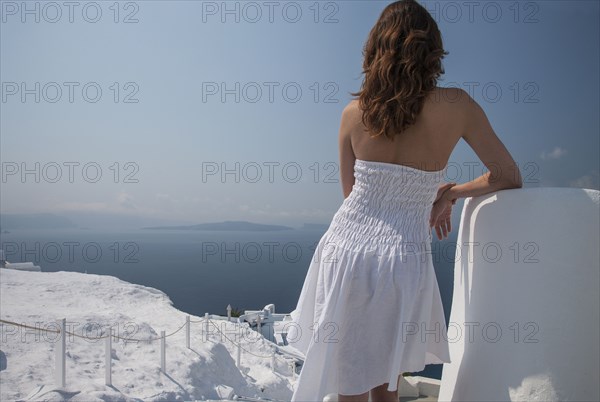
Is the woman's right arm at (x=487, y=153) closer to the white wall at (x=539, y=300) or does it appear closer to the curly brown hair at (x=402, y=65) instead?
the white wall at (x=539, y=300)

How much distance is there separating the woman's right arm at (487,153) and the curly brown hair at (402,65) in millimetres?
156

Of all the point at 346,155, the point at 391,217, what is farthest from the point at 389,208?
the point at 346,155

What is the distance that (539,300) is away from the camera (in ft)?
5.66

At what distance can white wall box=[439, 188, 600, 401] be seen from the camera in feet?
5.53

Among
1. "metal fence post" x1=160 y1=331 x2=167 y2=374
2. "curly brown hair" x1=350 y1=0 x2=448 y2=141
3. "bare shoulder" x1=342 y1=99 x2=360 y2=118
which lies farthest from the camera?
"metal fence post" x1=160 y1=331 x2=167 y2=374

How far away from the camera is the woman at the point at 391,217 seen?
1620 millimetres

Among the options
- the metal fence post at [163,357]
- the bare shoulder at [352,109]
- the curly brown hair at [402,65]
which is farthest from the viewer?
the metal fence post at [163,357]

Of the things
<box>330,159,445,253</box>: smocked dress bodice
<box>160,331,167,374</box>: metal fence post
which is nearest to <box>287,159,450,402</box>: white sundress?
<box>330,159,445,253</box>: smocked dress bodice

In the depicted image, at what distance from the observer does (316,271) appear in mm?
1855

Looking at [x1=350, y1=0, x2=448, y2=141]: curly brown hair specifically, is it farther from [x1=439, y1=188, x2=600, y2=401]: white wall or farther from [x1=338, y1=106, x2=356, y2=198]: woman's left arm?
[x1=439, y1=188, x2=600, y2=401]: white wall

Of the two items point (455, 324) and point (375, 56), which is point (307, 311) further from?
point (375, 56)

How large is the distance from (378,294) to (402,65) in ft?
2.40

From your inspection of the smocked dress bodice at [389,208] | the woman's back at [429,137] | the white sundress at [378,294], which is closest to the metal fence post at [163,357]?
the white sundress at [378,294]

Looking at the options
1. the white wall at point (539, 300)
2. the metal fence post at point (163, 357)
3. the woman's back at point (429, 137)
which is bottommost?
the metal fence post at point (163, 357)
